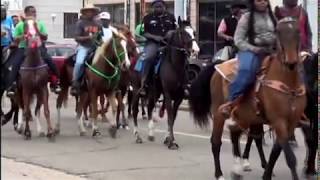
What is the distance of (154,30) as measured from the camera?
1394 cm

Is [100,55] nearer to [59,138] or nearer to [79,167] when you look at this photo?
[59,138]

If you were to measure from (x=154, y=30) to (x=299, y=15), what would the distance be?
4703 millimetres

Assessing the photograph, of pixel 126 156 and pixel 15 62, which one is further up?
pixel 15 62

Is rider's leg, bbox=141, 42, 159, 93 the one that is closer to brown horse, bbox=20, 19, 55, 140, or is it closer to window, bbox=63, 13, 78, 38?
brown horse, bbox=20, 19, 55, 140

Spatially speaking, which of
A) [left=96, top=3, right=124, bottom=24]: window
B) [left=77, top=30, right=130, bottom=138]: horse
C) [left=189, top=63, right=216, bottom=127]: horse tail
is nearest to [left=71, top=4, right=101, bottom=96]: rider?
[left=77, top=30, right=130, bottom=138]: horse

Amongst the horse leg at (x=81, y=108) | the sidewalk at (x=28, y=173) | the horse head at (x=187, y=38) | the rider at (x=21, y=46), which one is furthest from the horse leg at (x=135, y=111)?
the sidewalk at (x=28, y=173)

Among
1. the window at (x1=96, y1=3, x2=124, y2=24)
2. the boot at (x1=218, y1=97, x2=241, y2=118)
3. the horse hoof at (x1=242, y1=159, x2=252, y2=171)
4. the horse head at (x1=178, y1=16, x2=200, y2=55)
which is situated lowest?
the horse hoof at (x1=242, y1=159, x2=252, y2=171)

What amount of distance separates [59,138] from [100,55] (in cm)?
196

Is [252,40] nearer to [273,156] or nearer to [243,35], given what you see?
[243,35]

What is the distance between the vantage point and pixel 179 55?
1302 centimetres

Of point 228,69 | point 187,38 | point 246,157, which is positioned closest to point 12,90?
point 187,38

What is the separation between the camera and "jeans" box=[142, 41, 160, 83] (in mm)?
13703

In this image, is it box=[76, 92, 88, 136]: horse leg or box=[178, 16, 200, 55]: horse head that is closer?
box=[178, 16, 200, 55]: horse head

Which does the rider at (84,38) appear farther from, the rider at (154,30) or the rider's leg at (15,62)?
the rider at (154,30)
